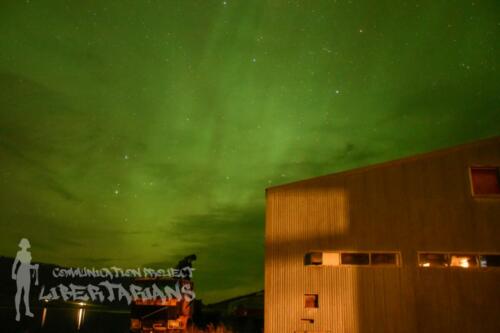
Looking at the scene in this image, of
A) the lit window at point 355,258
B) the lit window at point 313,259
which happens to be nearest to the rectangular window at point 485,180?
the lit window at point 355,258

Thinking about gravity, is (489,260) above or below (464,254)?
below

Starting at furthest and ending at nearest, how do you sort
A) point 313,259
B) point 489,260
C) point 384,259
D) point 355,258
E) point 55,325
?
1. point 55,325
2. point 313,259
3. point 355,258
4. point 384,259
5. point 489,260

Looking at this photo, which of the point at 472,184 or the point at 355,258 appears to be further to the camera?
the point at 472,184

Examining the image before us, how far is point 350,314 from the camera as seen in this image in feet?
46.1

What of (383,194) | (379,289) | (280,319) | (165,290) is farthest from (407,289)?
(165,290)

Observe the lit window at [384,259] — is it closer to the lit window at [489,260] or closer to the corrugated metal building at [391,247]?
the corrugated metal building at [391,247]

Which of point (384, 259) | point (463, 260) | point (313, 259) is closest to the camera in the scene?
point (463, 260)

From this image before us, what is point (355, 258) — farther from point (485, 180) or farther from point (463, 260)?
point (485, 180)

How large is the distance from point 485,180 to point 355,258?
213 inches

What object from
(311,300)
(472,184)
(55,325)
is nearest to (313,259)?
(311,300)

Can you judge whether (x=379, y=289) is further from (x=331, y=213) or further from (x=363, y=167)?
(x=363, y=167)

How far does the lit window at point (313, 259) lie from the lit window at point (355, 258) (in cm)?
76

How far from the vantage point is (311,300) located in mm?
Answer: 14367

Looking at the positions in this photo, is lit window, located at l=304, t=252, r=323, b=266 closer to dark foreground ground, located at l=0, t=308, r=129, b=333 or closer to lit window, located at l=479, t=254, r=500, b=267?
lit window, located at l=479, t=254, r=500, b=267
